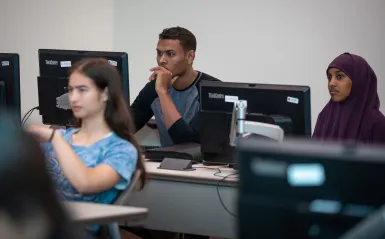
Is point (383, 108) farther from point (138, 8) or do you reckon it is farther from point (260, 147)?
point (260, 147)

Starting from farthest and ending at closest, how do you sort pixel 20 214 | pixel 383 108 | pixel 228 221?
pixel 383 108 < pixel 228 221 < pixel 20 214

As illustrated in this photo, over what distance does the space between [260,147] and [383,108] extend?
3700 mm

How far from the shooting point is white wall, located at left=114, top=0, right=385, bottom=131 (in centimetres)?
479

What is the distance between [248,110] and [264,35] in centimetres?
195

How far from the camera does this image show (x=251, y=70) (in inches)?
200

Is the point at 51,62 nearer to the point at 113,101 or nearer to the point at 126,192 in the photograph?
the point at 113,101

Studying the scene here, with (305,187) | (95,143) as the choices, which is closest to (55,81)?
(95,143)

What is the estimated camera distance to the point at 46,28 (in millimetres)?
5730

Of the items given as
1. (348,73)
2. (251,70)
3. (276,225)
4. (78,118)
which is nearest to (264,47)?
(251,70)

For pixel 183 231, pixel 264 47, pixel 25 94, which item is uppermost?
pixel 264 47

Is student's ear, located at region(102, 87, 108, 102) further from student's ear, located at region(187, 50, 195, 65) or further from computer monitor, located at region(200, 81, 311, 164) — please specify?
student's ear, located at region(187, 50, 195, 65)

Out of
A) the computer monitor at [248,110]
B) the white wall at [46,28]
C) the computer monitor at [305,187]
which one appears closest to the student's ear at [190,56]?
the computer monitor at [248,110]

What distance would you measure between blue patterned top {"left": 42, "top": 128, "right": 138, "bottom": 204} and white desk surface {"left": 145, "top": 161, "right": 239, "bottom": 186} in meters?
0.73

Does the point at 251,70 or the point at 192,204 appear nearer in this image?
the point at 192,204
